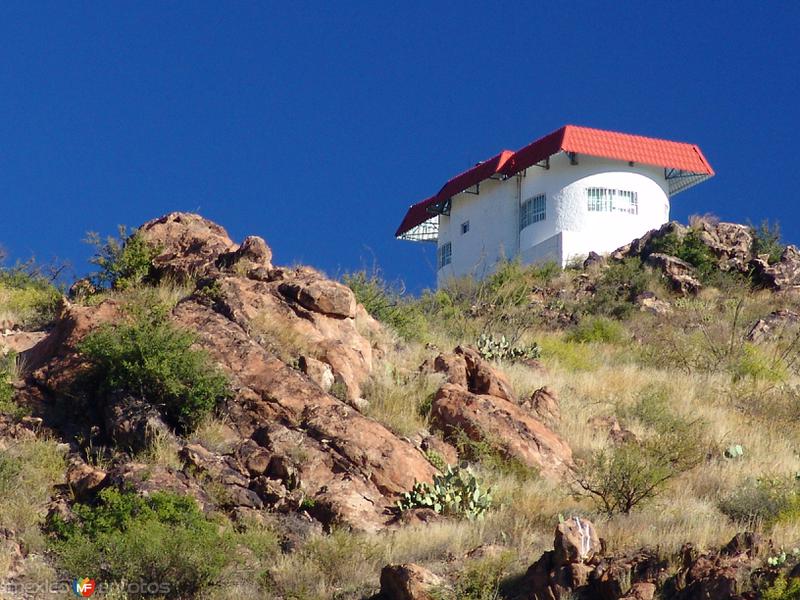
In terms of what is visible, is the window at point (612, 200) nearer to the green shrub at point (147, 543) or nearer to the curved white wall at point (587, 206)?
the curved white wall at point (587, 206)

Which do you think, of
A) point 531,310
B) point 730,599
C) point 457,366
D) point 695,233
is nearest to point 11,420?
point 457,366

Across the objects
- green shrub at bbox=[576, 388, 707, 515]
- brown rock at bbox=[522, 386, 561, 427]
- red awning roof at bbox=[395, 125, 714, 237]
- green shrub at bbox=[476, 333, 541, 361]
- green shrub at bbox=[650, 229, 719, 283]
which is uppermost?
red awning roof at bbox=[395, 125, 714, 237]

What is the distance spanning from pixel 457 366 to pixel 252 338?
2.77 metres

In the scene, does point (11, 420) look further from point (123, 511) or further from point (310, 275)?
point (310, 275)

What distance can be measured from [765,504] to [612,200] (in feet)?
95.6

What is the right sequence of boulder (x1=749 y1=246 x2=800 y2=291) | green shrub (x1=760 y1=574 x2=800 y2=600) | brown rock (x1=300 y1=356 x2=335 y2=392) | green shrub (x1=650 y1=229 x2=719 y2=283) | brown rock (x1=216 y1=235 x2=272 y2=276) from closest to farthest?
green shrub (x1=760 y1=574 x2=800 y2=600)
brown rock (x1=300 y1=356 x2=335 y2=392)
brown rock (x1=216 y1=235 x2=272 y2=276)
boulder (x1=749 y1=246 x2=800 y2=291)
green shrub (x1=650 y1=229 x2=719 y2=283)

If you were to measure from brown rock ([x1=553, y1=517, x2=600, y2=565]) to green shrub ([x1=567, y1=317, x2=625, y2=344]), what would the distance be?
51.7 ft

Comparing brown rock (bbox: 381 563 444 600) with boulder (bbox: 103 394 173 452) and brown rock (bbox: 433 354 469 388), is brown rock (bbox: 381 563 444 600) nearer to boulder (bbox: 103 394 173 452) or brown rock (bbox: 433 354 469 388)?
boulder (bbox: 103 394 173 452)

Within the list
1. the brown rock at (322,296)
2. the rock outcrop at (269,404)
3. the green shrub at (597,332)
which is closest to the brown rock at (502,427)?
the rock outcrop at (269,404)

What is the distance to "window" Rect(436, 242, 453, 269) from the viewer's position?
43981mm

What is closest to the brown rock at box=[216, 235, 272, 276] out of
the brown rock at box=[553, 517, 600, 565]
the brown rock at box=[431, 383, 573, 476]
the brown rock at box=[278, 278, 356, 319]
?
the brown rock at box=[278, 278, 356, 319]

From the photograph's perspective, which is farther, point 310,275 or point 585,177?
point 585,177

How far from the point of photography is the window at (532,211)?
3912 cm

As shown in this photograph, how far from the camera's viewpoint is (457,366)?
50.5ft
